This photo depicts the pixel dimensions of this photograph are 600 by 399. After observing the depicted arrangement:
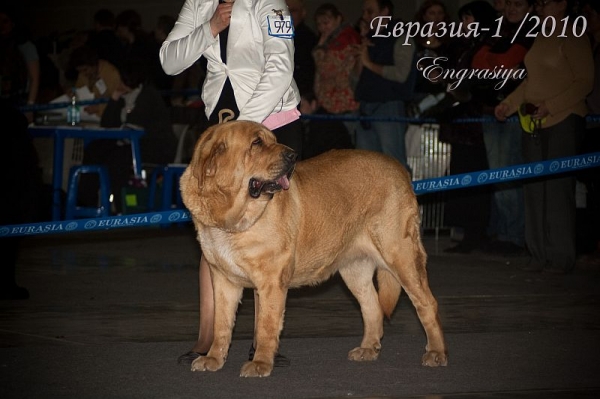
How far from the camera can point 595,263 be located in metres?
10.0

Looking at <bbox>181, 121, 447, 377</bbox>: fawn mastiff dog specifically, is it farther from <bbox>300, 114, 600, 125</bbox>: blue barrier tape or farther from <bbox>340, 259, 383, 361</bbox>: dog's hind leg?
<bbox>300, 114, 600, 125</bbox>: blue barrier tape

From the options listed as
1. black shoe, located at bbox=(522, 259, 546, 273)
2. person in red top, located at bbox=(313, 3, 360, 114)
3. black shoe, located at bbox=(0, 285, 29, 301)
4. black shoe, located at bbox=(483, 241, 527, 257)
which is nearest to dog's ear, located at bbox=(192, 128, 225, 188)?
black shoe, located at bbox=(0, 285, 29, 301)

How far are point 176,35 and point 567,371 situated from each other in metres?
2.69

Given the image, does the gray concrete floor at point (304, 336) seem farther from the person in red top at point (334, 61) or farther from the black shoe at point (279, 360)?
the person in red top at point (334, 61)

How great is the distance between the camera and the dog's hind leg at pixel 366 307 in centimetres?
604

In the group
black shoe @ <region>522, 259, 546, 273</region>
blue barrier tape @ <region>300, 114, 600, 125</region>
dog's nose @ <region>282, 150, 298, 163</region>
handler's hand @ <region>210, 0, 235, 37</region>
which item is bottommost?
black shoe @ <region>522, 259, 546, 273</region>

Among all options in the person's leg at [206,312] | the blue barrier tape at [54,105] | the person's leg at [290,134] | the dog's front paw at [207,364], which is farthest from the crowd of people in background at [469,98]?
the dog's front paw at [207,364]

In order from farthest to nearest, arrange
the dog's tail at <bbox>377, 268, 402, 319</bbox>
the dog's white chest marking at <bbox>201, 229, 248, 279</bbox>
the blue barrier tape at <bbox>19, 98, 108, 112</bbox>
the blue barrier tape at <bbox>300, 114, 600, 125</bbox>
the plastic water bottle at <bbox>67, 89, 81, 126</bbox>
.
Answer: the blue barrier tape at <bbox>19, 98, 108, 112</bbox>, the plastic water bottle at <bbox>67, 89, 81, 126</bbox>, the blue barrier tape at <bbox>300, 114, 600, 125</bbox>, the dog's tail at <bbox>377, 268, 402, 319</bbox>, the dog's white chest marking at <bbox>201, 229, 248, 279</bbox>

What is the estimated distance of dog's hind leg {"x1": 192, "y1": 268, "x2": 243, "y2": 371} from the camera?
5.55 meters

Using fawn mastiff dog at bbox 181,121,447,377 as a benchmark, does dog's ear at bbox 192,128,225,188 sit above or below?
above

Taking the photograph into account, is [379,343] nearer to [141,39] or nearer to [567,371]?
[567,371]

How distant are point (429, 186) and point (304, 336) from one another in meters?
2.15

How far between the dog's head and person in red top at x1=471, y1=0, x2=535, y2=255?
17.7ft

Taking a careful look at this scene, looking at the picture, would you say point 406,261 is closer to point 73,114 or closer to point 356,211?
point 356,211
